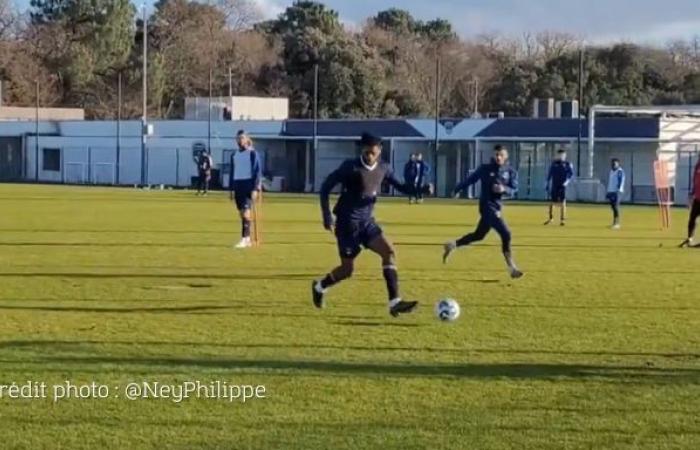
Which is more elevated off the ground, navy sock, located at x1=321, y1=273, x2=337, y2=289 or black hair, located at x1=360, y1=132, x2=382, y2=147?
black hair, located at x1=360, y1=132, x2=382, y2=147

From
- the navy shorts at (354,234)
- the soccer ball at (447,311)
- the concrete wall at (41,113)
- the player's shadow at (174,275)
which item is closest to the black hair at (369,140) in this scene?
the navy shorts at (354,234)

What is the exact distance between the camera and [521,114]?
83.7m

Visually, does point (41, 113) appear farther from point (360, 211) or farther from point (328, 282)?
point (360, 211)

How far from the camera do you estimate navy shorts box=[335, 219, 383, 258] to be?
39.1ft

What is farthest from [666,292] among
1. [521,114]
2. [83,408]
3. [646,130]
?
[521,114]

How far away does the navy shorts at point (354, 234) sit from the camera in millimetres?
11914

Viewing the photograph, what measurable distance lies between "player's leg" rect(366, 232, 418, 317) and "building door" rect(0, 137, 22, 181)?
69145 mm

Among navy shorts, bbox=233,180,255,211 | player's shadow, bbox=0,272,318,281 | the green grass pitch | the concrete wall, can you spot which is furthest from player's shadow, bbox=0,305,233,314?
the concrete wall

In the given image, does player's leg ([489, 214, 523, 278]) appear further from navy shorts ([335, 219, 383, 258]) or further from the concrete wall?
the concrete wall

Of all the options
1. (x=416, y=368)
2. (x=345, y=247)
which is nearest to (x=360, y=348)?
(x=416, y=368)

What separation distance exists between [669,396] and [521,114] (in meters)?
76.6

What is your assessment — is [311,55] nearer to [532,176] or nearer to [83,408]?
[532,176]

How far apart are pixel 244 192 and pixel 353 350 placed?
421 inches

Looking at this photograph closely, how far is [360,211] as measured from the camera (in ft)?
39.1
